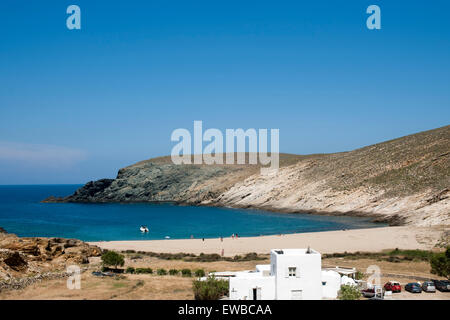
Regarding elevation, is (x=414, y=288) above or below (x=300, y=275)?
below

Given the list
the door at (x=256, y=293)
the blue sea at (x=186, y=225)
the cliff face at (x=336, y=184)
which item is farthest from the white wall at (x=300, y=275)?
the cliff face at (x=336, y=184)

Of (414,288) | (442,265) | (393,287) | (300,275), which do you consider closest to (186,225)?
(442,265)

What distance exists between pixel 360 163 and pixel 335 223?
32714 millimetres

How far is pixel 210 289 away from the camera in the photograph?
22.4 metres

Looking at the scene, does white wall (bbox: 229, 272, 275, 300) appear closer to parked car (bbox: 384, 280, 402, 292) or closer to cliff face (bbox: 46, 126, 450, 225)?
parked car (bbox: 384, 280, 402, 292)

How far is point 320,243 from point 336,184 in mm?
45093

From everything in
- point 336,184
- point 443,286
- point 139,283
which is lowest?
point 139,283

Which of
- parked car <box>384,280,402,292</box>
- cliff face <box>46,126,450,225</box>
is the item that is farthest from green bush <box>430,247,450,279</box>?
cliff face <box>46,126,450,225</box>

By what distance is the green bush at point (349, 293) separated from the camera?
2070 centimetres

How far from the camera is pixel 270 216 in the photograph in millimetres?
81750

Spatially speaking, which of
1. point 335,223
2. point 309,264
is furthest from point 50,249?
point 335,223

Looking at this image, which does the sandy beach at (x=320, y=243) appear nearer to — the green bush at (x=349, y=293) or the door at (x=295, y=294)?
the green bush at (x=349, y=293)

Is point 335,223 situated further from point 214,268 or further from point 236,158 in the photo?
point 236,158

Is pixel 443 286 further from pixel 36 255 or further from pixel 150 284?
pixel 36 255
